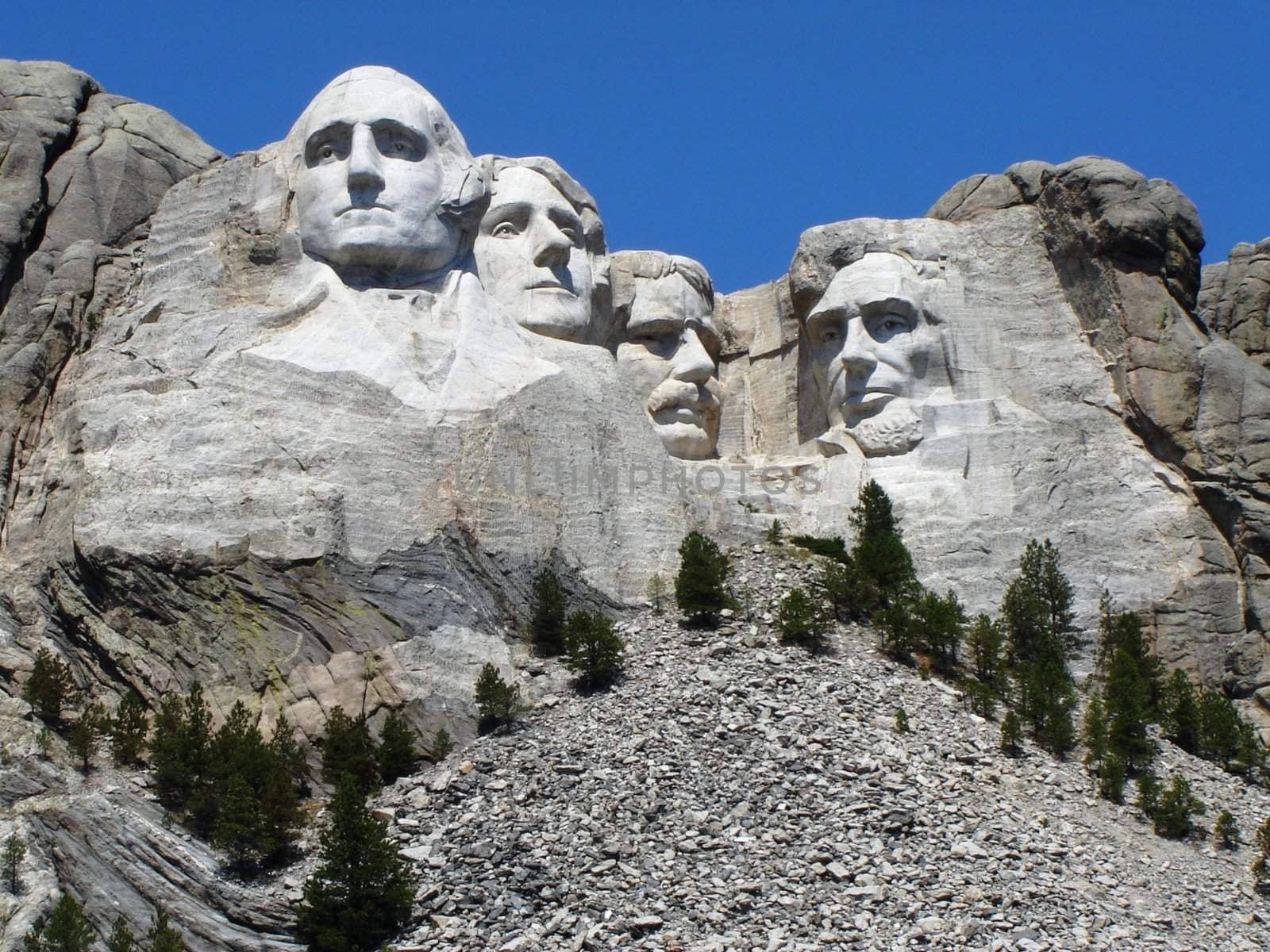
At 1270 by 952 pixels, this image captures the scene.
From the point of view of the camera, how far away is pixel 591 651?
991 inches

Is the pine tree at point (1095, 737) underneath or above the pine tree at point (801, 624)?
underneath

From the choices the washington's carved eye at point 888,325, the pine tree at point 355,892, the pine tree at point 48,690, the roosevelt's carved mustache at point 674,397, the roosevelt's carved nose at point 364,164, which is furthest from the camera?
the roosevelt's carved mustache at point 674,397

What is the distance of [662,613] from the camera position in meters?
26.7

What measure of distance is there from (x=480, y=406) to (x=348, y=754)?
4.15 metres

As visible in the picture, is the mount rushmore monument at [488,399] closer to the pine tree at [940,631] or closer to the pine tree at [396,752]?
the pine tree at [396,752]

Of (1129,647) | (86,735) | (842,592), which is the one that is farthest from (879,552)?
(86,735)

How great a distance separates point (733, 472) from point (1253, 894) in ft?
26.1

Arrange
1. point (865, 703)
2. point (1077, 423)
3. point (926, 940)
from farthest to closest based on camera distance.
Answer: point (1077, 423) < point (865, 703) < point (926, 940)

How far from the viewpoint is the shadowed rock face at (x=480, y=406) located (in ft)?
82.6

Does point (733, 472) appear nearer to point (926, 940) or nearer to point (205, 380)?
point (205, 380)

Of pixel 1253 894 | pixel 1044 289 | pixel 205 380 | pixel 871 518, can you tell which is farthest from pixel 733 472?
pixel 1253 894

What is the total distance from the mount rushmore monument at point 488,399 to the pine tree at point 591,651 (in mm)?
682

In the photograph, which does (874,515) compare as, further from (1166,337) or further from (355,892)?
(355,892)

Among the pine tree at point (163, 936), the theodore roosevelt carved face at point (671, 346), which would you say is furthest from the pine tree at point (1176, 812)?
the pine tree at point (163, 936)
